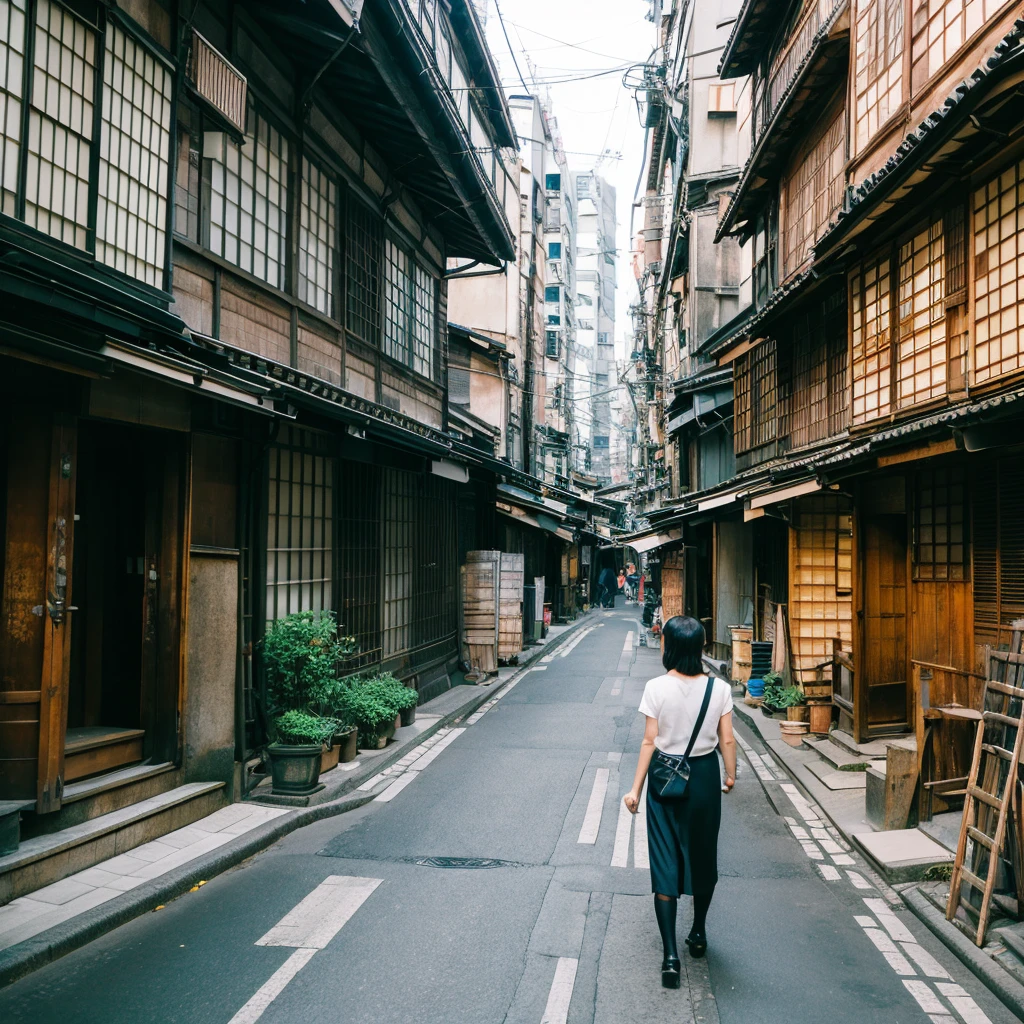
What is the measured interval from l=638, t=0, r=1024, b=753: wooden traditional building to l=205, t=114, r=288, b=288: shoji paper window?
23.5ft

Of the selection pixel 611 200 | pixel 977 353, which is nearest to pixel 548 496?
pixel 977 353

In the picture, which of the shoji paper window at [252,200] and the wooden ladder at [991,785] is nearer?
the wooden ladder at [991,785]

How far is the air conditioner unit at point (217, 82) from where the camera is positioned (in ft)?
29.5

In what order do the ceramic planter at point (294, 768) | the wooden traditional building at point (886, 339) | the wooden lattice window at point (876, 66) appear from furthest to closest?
the wooden lattice window at point (876, 66) < the ceramic planter at point (294, 768) < the wooden traditional building at point (886, 339)

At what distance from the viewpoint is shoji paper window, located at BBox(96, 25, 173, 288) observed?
25.4 ft

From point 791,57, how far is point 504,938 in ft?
53.1

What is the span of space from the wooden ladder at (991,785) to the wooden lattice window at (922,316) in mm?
4355

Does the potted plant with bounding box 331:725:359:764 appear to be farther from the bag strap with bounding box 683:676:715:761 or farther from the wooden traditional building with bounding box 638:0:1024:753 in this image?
the wooden traditional building with bounding box 638:0:1024:753

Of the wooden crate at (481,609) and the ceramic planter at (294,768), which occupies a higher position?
the wooden crate at (481,609)

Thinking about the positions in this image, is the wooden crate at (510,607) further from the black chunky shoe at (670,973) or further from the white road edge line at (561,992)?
the black chunky shoe at (670,973)

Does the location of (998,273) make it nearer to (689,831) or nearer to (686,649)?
(686,649)

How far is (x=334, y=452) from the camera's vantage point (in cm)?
1279

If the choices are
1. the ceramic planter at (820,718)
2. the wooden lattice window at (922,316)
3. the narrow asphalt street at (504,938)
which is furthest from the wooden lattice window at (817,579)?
the narrow asphalt street at (504,938)

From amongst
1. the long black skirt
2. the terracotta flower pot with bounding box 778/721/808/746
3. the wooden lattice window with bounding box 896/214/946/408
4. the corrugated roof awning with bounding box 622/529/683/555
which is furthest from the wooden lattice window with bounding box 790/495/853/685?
the corrugated roof awning with bounding box 622/529/683/555
